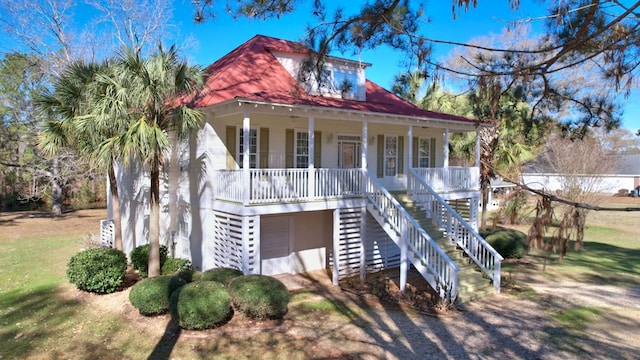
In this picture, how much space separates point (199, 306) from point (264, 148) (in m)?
5.66

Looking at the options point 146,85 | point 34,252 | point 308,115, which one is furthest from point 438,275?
point 34,252

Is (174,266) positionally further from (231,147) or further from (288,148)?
(288,148)

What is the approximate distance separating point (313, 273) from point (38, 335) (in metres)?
7.65

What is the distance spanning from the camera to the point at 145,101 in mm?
9914

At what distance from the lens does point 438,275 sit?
35.0ft

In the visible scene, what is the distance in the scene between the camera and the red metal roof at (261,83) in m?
11.6

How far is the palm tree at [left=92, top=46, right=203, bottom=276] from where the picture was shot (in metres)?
9.71

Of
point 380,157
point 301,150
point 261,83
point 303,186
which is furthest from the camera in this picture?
point 380,157

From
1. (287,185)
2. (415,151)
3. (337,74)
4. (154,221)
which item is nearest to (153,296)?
(154,221)

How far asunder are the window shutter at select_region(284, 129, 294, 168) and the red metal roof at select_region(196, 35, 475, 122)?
1.32m

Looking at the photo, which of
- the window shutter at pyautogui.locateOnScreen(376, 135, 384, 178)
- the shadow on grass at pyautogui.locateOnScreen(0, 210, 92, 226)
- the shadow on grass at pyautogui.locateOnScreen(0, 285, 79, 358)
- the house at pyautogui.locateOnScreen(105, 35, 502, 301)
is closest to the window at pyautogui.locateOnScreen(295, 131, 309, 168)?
the house at pyautogui.locateOnScreen(105, 35, 502, 301)

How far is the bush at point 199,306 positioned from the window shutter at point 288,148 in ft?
17.5

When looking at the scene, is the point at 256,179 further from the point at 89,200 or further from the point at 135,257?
the point at 89,200

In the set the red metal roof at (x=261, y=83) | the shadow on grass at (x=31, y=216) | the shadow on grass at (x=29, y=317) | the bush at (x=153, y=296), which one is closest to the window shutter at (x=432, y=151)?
the red metal roof at (x=261, y=83)
